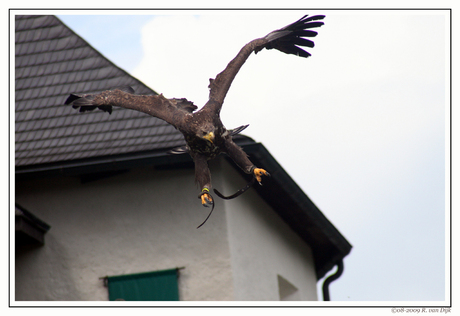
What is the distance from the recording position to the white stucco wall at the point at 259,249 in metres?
9.85

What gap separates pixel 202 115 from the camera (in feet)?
16.1

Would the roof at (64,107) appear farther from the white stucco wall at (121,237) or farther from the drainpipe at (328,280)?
the drainpipe at (328,280)

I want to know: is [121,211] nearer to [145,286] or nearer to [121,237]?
[121,237]

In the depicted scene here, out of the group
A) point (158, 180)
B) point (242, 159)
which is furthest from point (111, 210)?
point (242, 159)

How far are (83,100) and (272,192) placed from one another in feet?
18.4

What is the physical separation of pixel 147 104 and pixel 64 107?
18.8 ft

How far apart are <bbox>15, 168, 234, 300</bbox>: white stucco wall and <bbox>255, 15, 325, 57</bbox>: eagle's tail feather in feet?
13.5

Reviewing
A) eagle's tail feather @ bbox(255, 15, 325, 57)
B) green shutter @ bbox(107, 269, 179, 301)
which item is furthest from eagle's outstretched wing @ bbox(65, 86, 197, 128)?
green shutter @ bbox(107, 269, 179, 301)

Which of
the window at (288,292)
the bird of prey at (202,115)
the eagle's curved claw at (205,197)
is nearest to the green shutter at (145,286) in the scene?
the window at (288,292)

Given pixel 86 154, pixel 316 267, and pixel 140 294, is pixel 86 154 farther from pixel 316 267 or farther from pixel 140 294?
pixel 316 267

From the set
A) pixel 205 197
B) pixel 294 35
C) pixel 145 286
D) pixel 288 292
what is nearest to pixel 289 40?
pixel 294 35

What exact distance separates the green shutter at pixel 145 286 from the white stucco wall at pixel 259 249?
770 mm

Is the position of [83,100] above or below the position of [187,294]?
above

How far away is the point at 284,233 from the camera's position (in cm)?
1190
